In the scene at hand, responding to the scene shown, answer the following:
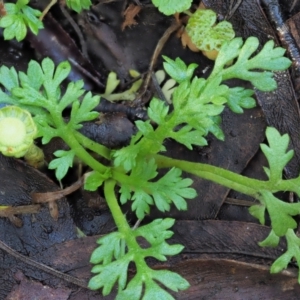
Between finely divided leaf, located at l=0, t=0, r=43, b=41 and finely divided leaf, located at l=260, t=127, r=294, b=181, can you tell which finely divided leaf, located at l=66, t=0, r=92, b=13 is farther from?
finely divided leaf, located at l=260, t=127, r=294, b=181

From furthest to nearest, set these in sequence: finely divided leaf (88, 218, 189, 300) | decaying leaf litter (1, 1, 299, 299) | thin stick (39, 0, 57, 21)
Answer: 1. thin stick (39, 0, 57, 21)
2. decaying leaf litter (1, 1, 299, 299)
3. finely divided leaf (88, 218, 189, 300)

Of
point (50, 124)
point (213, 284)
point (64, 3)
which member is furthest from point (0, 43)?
point (213, 284)

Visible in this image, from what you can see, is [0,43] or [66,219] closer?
[66,219]

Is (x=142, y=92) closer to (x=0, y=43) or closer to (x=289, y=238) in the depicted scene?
(x=0, y=43)

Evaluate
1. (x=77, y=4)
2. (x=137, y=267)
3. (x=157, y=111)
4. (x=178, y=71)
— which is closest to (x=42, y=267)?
(x=137, y=267)

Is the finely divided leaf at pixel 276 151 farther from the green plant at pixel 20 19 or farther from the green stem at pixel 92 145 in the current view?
the green plant at pixel 20 19

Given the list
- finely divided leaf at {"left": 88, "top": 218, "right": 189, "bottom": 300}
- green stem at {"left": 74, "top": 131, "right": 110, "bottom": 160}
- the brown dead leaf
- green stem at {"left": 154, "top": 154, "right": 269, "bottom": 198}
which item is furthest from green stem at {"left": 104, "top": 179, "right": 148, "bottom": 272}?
the brown dead leaf

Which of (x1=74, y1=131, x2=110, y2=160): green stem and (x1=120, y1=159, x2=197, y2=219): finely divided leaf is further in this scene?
(x1=74, y1=131, x2=110, y2=160): green stem
